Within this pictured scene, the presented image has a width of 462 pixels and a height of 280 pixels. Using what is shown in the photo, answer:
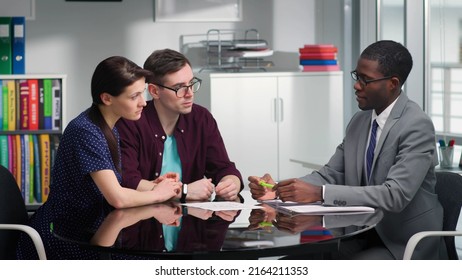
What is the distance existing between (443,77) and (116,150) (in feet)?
9.28

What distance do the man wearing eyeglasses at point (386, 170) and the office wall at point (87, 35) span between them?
11.1ft

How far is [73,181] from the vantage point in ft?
10.1

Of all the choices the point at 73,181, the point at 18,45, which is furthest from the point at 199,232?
the point at 18,45

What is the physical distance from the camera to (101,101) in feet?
10.4

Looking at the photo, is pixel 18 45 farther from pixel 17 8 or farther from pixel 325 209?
pixel 325 209

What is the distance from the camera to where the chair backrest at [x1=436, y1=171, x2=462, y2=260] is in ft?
10.3

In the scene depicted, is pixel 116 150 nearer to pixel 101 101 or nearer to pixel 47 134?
pixel 101 101

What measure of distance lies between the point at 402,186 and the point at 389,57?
55 centimetres

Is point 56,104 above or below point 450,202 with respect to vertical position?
above

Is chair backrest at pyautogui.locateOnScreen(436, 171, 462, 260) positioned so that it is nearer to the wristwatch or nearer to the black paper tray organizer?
the wristwatch

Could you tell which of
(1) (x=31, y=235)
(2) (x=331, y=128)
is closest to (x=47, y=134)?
(2) (x=331, y=128)

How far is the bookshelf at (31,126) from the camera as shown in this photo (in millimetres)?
5863

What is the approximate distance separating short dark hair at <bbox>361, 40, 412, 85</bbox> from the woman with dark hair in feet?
2.95
